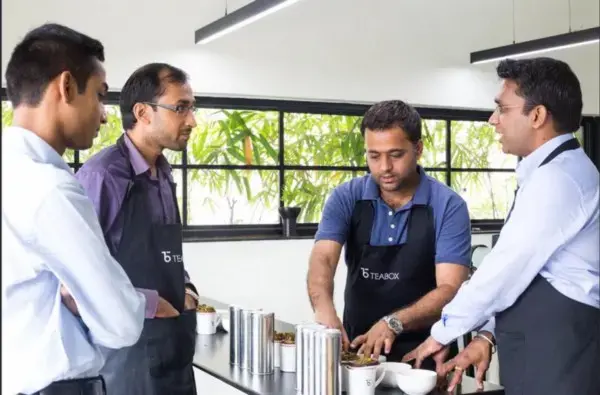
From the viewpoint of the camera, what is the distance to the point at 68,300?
1.56 meters

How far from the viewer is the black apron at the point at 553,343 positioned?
1961 mm

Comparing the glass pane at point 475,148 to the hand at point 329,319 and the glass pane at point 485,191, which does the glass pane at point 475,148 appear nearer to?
the glass pane at point 485,191

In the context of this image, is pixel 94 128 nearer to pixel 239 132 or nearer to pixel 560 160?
pixel 560 160

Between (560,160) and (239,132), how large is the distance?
3.80 metres

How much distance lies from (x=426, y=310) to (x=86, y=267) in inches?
49.8

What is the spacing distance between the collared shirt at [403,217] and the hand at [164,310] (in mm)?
775

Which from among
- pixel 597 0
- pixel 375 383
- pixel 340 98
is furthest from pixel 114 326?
pixel 597 0

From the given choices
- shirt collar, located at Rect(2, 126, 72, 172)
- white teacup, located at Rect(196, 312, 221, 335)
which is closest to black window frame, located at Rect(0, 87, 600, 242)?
white teacup, located at Rect(196, 312, 221, 335)

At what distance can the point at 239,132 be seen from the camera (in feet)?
18.3

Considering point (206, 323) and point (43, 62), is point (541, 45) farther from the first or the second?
point (43, 62)

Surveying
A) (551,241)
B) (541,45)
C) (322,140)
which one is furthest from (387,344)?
(541,45)

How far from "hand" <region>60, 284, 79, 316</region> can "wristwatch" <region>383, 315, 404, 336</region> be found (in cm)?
108

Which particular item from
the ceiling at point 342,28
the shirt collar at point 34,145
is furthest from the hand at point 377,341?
the ceiling at point 342,28

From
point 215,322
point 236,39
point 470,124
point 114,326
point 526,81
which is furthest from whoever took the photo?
point 470,124
